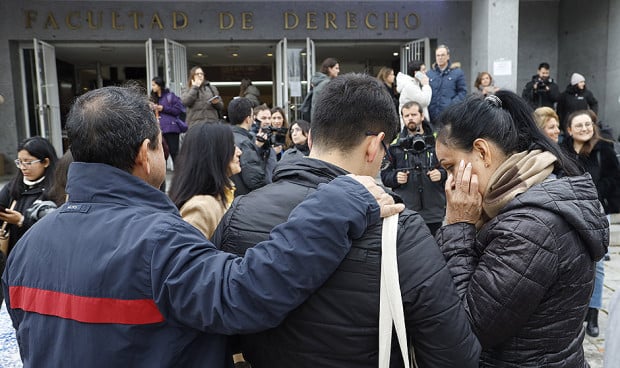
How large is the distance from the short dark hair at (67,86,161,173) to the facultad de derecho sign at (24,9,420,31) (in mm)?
9849

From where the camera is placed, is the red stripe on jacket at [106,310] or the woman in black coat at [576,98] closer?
the red stripe on jacket at [106,310]

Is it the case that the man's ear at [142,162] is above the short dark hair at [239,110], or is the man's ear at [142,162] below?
below

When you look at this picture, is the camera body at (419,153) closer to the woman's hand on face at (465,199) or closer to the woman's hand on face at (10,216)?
the woman's hand on face at (465,199)

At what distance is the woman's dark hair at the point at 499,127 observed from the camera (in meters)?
1.73

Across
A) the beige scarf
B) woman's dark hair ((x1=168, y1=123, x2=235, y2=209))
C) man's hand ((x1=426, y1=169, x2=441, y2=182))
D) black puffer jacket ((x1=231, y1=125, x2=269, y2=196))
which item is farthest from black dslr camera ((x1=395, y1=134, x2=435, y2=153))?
the beige scarf

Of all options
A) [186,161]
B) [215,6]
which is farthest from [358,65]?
[186,161]

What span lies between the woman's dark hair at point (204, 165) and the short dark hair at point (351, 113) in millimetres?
1729

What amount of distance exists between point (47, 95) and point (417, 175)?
29.4 feet

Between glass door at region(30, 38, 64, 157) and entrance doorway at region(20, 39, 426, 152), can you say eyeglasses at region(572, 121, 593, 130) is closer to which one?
entrance doorway at region(20, 39, 426, 152)

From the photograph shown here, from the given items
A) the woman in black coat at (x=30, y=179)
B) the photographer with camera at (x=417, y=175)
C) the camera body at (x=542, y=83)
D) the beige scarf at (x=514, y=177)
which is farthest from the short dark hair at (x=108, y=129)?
the camera body at (x=542, y=83)

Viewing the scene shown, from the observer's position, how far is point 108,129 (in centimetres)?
129

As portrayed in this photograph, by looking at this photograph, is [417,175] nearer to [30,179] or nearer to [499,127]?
[499,127]

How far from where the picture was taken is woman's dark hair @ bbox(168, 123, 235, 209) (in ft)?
9.82

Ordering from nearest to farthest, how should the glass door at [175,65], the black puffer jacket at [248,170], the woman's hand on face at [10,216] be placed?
the woman's hand on face at [10,216] < the black puffer jacket at [248,170] < the glass door at [175,65]
